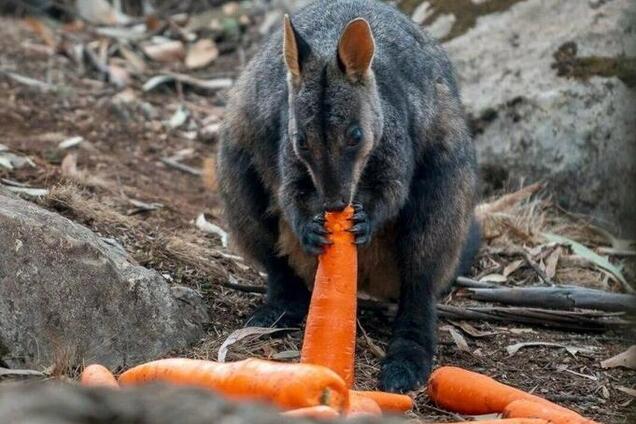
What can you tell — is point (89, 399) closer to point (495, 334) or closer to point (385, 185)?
point (385, 185)

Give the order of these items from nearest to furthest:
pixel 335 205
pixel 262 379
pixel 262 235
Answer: pixel 262 379 < pixel 335 205 < pixel 262 235

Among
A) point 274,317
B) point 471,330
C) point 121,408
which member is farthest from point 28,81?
point 121,408

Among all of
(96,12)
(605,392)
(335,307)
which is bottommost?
(605,392)

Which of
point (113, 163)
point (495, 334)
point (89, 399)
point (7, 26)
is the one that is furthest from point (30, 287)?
point (7, 26)

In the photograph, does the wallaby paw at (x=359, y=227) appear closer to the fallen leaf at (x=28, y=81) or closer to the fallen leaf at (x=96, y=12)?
the fallen leaf at (x=28, y=81)

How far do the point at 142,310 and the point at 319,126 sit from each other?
1.19 metres

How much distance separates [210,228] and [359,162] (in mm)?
2934

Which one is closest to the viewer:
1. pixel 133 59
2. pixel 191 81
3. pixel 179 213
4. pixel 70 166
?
pixel 179 213

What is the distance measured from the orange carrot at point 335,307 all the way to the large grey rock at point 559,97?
3.57m

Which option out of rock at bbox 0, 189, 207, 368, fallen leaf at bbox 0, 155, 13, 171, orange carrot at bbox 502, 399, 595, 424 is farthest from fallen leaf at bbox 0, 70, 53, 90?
orange carrot at bbox 502, 399, 595, 424

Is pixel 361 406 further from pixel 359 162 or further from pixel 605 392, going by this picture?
pixel 605 392

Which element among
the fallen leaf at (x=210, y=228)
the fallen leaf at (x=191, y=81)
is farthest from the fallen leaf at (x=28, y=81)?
the fallen leaf at (x=210, y=228)

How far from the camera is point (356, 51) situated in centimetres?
533

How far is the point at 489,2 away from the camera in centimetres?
962
